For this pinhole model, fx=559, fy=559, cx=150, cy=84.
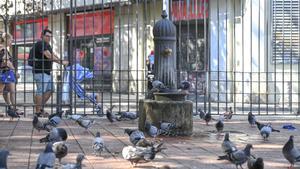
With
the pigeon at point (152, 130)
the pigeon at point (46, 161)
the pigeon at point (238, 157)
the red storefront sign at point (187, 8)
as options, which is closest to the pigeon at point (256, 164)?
the pigeon at point (238, 157)

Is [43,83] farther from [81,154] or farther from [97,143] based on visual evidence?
[81,154]

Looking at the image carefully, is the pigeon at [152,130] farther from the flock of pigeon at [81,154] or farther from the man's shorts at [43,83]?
the man's shorts at [43,83]

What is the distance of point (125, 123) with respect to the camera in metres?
11.9

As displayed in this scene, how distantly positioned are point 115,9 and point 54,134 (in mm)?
15744

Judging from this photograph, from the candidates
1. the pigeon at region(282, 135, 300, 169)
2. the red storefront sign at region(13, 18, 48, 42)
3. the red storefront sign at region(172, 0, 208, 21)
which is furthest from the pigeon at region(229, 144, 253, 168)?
the red storefront sign at region(172, 0, 208, 21)

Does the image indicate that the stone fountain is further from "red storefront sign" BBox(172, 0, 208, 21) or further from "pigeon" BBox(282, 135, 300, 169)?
"red storefront sign" BBox(172, 0, 208, 21)

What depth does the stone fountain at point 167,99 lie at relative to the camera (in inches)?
374

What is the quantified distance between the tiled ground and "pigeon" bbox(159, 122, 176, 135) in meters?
0.12

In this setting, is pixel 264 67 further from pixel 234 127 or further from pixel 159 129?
pixel 159 129

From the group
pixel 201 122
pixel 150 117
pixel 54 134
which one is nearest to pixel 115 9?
pixel 201 122

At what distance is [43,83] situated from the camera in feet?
41.3

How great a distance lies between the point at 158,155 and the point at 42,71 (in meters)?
5.71

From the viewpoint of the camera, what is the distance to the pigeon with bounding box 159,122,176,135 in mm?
9383

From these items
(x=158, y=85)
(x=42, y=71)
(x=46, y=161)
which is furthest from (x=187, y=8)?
(x=46, y=161)
